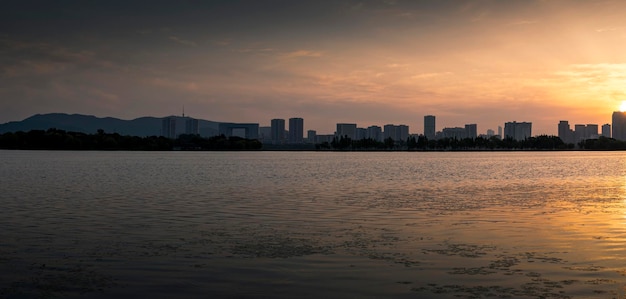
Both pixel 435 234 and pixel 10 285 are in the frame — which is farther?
pixel 435 234

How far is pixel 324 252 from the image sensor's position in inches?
866

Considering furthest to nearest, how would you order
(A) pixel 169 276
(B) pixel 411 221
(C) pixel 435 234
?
(B) pixel 411 221, (C) pixel 435 234, (A) pixel 169 276

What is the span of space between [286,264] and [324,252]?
2.55 meters

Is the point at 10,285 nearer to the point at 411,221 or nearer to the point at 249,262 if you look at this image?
the point at 249,262

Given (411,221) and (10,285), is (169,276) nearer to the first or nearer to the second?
(10,285)

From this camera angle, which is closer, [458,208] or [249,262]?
[249,262]

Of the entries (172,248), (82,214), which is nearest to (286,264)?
(172,248)

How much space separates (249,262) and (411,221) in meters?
13.8

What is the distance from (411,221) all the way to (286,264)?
13488 mm

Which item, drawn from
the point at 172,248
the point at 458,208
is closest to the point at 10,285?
the point at 172,248

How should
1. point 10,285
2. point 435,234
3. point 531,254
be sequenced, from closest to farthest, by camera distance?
point 10,285 → point 531,254 → point 435,234

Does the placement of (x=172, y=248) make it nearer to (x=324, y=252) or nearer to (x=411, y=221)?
(x=324, y=252)

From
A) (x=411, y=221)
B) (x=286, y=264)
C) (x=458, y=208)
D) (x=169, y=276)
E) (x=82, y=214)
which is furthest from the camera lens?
(x=458, y=208)

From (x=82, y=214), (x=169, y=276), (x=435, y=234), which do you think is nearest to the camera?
(x=169, y=276)
